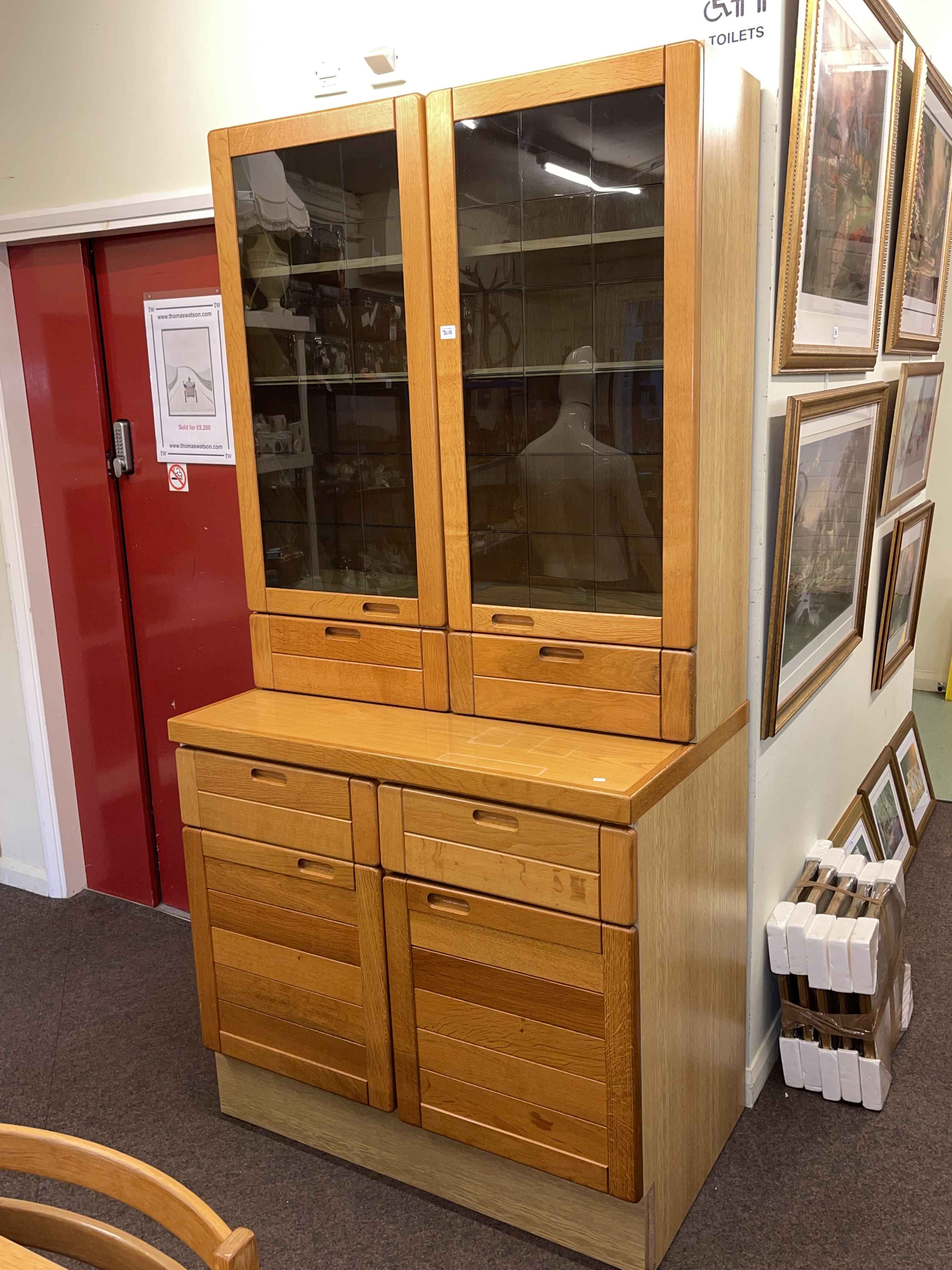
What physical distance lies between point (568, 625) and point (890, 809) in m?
1.96

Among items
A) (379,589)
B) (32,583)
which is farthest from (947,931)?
(32,583)

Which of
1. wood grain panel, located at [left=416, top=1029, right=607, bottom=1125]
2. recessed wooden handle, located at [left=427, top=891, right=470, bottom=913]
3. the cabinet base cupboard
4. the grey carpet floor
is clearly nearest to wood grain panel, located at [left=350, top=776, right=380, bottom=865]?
the cabinet base cupboard

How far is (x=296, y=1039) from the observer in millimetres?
2195

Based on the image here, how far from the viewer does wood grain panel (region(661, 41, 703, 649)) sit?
167cm

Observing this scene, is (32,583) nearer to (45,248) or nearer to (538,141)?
(45,248)

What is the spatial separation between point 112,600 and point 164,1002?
3.91 feet

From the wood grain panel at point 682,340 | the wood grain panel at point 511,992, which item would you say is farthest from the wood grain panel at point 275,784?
the wood grain panel at point 682,340

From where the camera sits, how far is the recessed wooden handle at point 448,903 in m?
1.90

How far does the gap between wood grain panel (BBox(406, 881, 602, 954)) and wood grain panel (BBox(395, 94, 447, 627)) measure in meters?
0.41

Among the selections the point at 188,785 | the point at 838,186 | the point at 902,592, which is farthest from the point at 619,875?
the point at 902,592

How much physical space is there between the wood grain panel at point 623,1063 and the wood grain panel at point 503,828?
0.47ft

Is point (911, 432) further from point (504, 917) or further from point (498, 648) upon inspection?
point (504, 917)

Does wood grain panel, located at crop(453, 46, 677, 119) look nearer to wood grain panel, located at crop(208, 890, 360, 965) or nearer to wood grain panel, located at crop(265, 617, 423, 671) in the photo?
wood grain panel, located at crop(265, 617, 423, 671)

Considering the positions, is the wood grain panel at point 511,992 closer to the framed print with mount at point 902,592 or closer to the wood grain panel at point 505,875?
the wood grain panel at point 505,875
